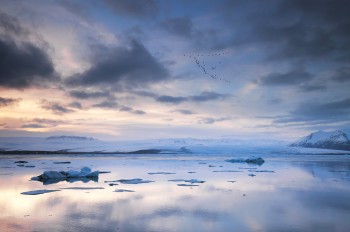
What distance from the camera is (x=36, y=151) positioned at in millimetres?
67375

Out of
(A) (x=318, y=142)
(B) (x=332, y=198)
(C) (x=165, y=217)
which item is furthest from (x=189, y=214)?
(A) (x=318, y=142)

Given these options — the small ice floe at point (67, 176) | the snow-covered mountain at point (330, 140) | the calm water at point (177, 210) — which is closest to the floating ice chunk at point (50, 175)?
the small ice floe at point (67, 176)

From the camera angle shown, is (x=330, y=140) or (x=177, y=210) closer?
(x=177, y=210)

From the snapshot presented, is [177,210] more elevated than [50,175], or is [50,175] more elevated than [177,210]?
[50,175]

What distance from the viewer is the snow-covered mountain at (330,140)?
A: 125488mm

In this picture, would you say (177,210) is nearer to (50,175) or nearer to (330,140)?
(50,175)

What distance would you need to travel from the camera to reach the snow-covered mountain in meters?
125

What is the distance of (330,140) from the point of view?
130250mm

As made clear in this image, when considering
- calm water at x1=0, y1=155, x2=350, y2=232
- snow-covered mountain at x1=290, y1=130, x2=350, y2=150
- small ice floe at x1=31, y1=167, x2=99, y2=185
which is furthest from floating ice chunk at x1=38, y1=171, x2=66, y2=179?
snow-covered mountain at x1=290, y1=130, x2=350, y2=150

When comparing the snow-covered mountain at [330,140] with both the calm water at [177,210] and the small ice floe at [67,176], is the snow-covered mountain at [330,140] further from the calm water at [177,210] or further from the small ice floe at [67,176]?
the calm water at [177,210]

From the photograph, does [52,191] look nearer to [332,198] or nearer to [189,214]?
[189,214]

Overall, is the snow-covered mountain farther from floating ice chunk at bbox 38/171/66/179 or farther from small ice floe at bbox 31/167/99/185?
floating ice chunk at bbox 38/171/66/179

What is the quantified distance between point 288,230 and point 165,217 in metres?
2.76

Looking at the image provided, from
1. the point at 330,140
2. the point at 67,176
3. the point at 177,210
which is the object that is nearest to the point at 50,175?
the point at 67,176
